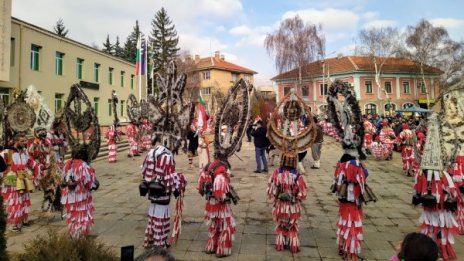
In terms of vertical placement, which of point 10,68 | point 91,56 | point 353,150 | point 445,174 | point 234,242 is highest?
point 91,56

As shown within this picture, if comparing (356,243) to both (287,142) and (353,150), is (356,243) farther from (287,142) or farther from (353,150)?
(287,142)

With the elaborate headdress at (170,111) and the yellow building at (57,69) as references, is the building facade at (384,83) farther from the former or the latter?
the elaborate headdress at (170,111)

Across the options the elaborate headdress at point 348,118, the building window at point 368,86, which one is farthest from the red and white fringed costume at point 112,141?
the building window at point 368,86

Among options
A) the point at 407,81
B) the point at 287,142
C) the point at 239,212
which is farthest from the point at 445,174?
the point at 407,81

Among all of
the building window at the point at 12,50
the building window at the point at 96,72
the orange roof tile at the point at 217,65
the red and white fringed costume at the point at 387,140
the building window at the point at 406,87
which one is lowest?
the red and white fringed costume at the point at 387,140

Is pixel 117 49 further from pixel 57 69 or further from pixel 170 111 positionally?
pixel 170 111

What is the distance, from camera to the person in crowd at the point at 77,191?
6.02 m

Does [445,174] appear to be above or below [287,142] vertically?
below

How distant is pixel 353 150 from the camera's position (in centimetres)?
559

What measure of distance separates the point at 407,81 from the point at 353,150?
49.9 m

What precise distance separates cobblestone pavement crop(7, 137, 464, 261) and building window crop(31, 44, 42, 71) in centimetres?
1503

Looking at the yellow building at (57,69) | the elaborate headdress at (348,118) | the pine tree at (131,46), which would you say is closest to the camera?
the elaborate headdress at (348,118)

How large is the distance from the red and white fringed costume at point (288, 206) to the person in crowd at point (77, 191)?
135 inches

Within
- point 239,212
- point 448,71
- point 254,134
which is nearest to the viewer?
point 239,212
